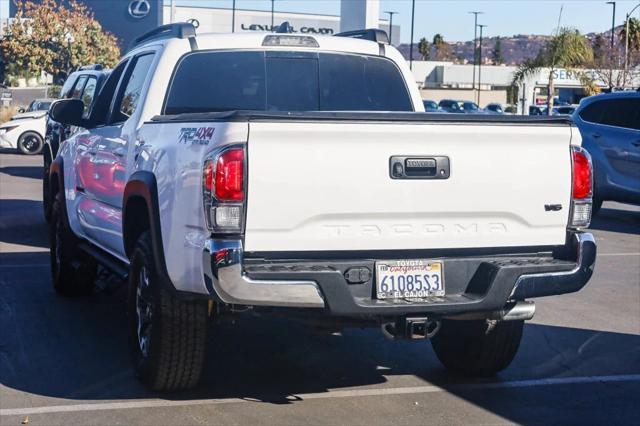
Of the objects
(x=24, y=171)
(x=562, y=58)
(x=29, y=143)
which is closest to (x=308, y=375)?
(x=24, y=171)

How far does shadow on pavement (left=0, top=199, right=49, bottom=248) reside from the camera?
12891 mm

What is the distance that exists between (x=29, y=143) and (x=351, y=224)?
2615cm

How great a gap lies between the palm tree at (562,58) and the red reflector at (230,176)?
34073 mm

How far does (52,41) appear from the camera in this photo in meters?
49.7

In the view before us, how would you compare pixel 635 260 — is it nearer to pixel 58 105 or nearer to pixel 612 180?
pixel 612 180

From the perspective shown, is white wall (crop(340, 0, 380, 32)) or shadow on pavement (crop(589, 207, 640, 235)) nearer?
shadow on pavement (crop(589, 207, 640, 235))

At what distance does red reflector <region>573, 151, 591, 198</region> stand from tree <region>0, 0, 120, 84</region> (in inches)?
1779

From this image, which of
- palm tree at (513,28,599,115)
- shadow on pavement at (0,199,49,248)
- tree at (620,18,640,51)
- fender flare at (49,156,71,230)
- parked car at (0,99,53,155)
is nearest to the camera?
fender flare at (49,156,71,230)

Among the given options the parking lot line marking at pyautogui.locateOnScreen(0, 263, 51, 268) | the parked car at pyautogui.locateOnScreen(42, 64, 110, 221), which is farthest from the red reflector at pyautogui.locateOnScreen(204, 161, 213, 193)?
the parked car at pyautogui.locateOnScreen(42, 64, 110, 221)

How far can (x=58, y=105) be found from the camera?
27.8ft

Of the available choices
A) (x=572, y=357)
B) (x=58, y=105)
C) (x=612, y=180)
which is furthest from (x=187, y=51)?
(x=612, y=180)

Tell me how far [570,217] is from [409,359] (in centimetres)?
194

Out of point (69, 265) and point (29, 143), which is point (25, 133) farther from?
point (69, 265)

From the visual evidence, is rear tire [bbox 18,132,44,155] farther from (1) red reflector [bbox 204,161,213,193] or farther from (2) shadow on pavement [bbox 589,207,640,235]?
(1) red reflector [bbox 204,161,213,193]
